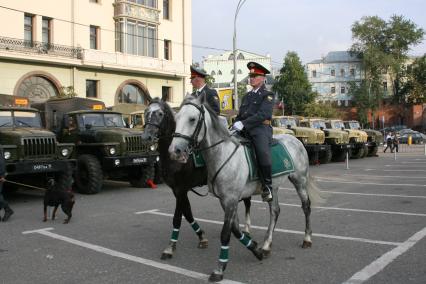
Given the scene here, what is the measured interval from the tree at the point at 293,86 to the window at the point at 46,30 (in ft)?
138

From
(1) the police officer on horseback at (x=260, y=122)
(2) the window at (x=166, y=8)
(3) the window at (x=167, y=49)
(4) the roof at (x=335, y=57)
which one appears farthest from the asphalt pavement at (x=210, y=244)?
(4) the roof at (x=335, y=57)

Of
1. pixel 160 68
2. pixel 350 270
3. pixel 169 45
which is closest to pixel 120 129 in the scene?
pixel 350 270

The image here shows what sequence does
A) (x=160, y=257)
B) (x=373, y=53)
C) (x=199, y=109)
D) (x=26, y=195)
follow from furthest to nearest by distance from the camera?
(x=373, y=53), (x=26, y=195), (x=160, y=257), (x=199, y=109)

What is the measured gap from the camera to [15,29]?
29.7 metres

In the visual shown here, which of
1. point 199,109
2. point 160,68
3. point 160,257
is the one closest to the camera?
point 199,109

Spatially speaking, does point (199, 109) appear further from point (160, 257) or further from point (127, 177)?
point (127, 177)

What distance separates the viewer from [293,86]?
226 ft

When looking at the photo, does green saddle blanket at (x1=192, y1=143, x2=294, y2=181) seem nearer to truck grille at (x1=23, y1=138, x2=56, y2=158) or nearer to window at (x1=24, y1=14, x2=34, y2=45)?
truck grille at (x1=23, y1=138, x2=56, y2=158)

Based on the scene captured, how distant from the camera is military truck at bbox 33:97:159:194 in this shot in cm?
1398

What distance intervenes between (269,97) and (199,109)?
1287 mm

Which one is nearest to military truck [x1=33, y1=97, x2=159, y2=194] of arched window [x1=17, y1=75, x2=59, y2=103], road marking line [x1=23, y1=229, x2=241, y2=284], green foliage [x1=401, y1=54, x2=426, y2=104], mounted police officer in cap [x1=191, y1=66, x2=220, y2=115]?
road marking line [x1=23, y1=229, x2=241, y2=284]

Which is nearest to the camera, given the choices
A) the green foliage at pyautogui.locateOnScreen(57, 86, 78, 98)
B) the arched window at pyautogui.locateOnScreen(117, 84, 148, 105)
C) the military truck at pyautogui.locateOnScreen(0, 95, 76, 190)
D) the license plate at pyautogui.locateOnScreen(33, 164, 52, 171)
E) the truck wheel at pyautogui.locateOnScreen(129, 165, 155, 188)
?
the military truck at pyautogui.locateOnScreen(0, 95, 76, 190)

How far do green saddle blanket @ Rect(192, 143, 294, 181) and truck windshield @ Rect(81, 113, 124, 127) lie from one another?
8.67 metres

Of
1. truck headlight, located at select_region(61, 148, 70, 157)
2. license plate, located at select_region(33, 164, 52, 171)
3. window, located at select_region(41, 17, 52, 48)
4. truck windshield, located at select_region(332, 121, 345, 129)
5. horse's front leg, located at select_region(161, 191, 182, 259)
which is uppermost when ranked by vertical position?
window, located at select_region(41, 17, 52, 48)
